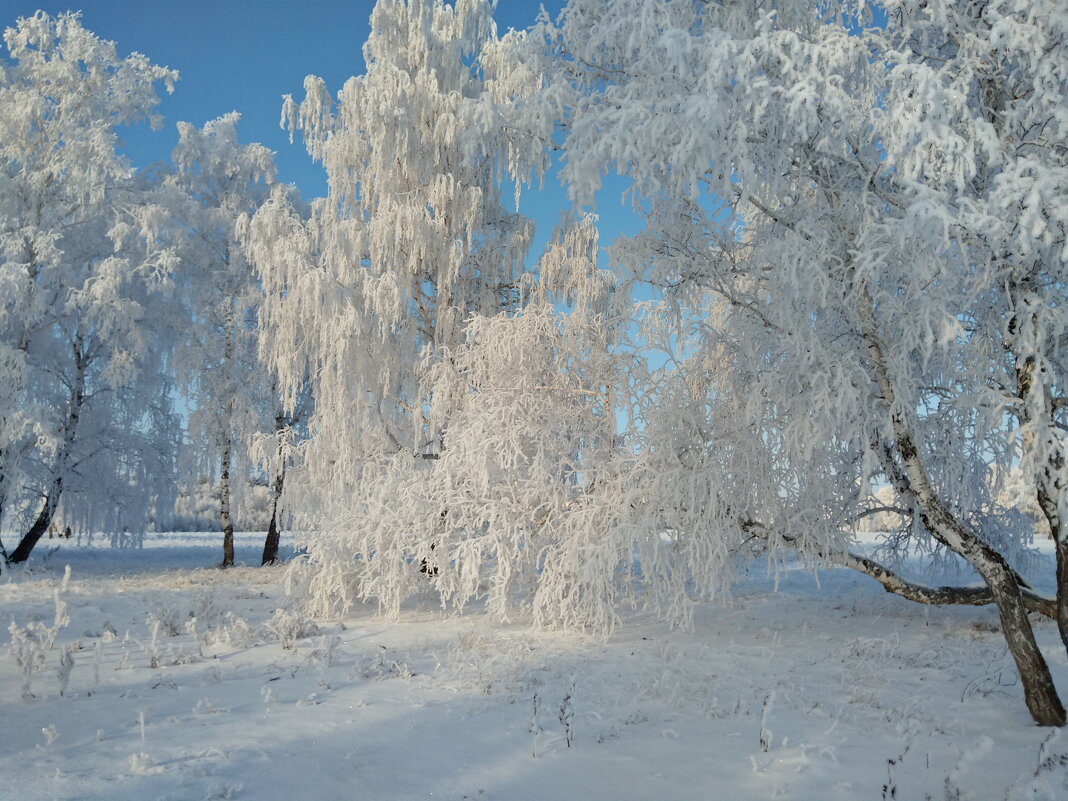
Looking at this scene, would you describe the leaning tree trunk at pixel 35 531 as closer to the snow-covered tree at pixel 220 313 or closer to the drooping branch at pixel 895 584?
the snow-covered tree at pixel 220 313

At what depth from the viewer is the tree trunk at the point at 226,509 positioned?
16.6m

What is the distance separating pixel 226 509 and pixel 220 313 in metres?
4.61

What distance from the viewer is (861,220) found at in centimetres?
550

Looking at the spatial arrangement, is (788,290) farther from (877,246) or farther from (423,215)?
(423,215)

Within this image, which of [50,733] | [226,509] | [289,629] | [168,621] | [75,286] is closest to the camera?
[50,733]

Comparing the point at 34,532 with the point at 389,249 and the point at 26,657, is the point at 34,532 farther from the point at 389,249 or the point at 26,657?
the point at 26,657

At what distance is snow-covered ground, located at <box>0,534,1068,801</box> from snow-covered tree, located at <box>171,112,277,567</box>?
24.6 feet

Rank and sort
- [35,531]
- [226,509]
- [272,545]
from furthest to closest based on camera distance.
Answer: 1. [272,545]
2. [226,509]
3. [35,531]

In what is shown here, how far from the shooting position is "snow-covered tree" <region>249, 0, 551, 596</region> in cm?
1032

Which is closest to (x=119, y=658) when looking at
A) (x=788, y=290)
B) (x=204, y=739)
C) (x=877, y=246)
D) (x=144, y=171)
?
(x=204, y=739)

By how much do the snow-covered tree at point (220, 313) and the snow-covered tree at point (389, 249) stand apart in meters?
5.47

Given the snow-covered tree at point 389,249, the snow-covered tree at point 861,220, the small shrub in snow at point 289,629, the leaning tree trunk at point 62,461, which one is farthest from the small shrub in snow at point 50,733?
the leaning tree trunk at point 62,461

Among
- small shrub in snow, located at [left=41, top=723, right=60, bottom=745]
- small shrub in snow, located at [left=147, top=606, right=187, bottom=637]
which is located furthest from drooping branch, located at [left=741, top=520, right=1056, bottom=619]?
small shrub in snow, located at [left=147, top=606, right=187, bottom=637]

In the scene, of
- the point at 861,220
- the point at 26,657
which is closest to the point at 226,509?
the point at 26,657
